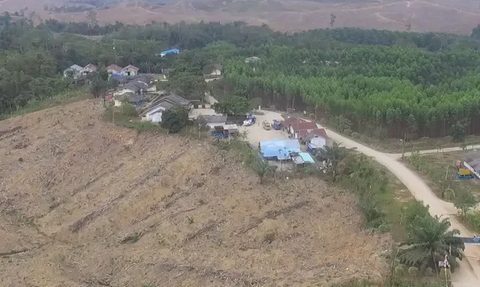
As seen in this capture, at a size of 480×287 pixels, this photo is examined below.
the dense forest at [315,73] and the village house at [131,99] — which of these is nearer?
the dense forest at [315,73]

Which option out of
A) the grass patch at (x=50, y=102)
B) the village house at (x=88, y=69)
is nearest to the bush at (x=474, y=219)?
the grass patch at (x=50, y=102)

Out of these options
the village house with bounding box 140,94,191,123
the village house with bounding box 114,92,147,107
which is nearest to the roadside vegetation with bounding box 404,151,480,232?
the village house with bounding box 140,94,191,123

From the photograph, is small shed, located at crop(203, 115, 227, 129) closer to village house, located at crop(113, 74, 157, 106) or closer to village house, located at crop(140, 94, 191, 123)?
village house, located at crop(140, 94, 191, 123)

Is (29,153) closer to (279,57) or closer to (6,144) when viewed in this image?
(6,144)

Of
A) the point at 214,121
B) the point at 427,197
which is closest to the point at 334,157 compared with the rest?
the point at 427,197

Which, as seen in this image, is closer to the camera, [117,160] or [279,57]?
[117,160]

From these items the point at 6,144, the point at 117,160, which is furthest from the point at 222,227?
the point at 6,144

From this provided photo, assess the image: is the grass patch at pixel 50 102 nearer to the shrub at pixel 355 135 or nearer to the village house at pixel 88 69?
the village house at pixel 88 69
